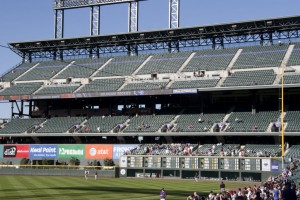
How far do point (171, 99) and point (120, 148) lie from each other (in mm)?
9645

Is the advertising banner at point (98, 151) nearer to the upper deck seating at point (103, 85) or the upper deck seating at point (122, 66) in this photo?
the upper deck seating at point (103, 85)

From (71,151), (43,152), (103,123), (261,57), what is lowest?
(43,152)

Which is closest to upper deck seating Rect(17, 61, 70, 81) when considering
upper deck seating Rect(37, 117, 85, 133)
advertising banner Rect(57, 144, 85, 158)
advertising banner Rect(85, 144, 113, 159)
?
upper deck seating Rect(37, 117, 85, 133)

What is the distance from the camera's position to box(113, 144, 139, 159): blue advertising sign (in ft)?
181

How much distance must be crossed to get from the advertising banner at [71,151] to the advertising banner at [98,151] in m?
0.70

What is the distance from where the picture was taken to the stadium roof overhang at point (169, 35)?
57.1m

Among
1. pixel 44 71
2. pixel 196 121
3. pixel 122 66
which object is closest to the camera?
pixel 196 121

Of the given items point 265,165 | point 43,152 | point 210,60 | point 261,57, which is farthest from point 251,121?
point 43,152

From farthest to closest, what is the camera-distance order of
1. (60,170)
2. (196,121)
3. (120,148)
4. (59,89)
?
1. (59,89)
2. (120,148)
3. (196,121)
4. (60,170)

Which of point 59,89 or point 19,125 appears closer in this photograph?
point 59,89

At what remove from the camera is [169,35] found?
62469 millimetres

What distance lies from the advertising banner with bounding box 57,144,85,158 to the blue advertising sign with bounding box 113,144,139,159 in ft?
14.2

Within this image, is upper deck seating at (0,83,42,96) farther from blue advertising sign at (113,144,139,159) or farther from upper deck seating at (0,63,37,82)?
blue advertising sign at (113,144,139,159)

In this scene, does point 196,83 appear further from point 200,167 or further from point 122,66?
point 122,66
